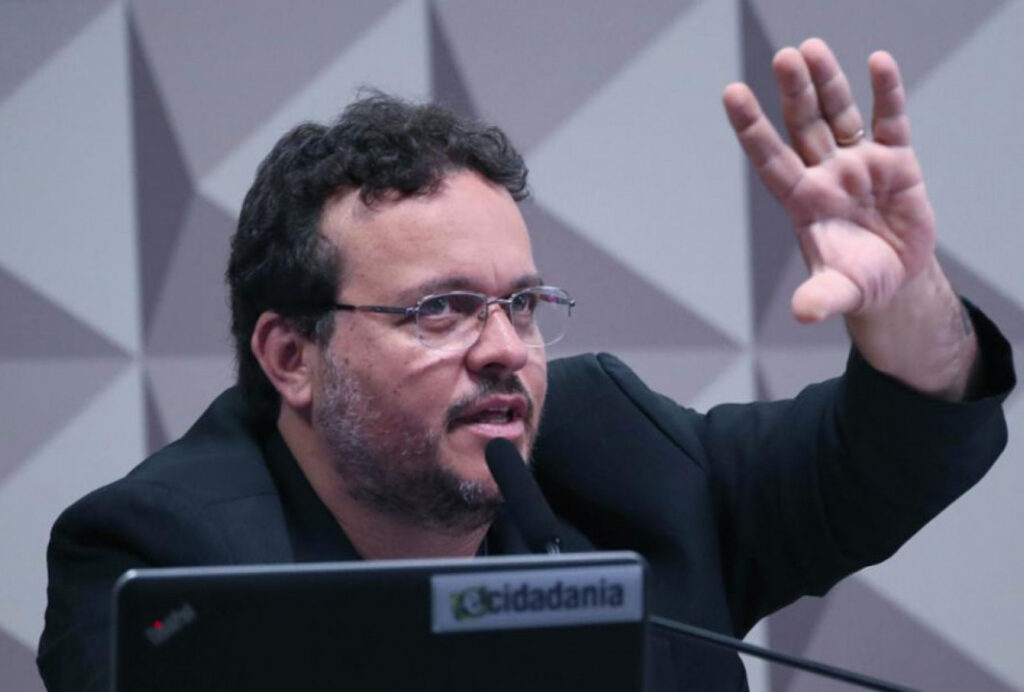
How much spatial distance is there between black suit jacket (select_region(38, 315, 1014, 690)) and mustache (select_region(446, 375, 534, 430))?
0.19m

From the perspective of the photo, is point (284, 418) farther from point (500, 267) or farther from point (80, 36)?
point (80, 36)

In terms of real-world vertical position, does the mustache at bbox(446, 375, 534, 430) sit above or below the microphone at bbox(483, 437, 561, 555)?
above

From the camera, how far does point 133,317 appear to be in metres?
2.42

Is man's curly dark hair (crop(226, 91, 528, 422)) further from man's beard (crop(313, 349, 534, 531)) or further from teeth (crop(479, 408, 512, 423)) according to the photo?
teeth (crop(479, 408, 512, 423))

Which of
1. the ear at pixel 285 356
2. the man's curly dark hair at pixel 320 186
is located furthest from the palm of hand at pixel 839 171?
the ear at pixel 285 356

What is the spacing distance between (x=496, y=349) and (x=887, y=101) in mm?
520

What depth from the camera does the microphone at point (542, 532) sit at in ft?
3.70

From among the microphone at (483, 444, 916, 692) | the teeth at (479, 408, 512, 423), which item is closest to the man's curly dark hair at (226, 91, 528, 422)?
the teeth at (479, 408, 512, 423)

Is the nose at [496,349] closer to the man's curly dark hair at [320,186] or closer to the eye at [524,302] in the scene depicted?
the eye at [524,302]

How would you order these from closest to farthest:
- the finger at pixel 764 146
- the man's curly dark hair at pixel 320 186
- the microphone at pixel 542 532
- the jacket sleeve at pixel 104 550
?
the microphone at pixel 542 532
the finger at pixel 764 146
the jacket sleeve at pixel 104 550
the man's curly dark hair at pixel 320 186

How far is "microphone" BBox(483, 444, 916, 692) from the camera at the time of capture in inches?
44.4

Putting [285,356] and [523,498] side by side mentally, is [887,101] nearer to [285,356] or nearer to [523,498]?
[523,498]

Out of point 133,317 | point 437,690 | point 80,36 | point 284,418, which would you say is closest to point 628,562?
point 437,690

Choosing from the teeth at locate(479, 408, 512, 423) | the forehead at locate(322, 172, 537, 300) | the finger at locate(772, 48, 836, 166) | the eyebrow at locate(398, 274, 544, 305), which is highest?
the finger at locate(772, 48, 836, 166)
